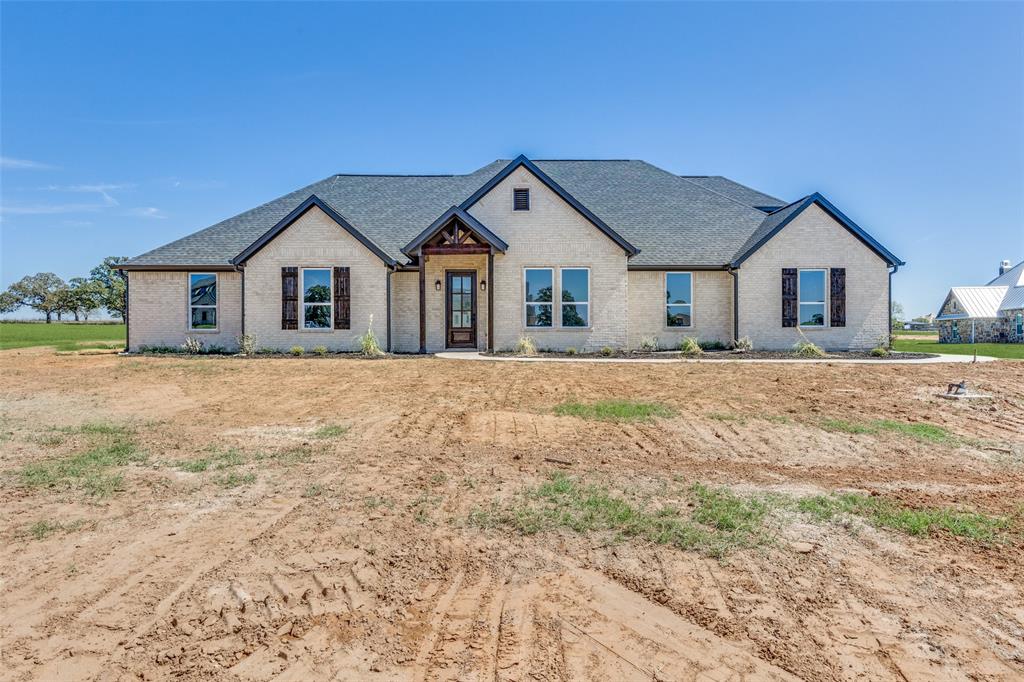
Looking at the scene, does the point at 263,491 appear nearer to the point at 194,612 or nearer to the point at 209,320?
the point at 194,612

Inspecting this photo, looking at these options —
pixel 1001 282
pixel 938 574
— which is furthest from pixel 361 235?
pixel 1001 282

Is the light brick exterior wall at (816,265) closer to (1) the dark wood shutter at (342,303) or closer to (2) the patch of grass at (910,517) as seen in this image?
(1) the dark wood shutter at (342,303)

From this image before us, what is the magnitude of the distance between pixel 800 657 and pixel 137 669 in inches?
132

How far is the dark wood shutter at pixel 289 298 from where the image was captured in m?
18.4

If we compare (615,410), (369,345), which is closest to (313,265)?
(369,345)

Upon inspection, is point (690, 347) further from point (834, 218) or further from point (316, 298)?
point (316, 298)

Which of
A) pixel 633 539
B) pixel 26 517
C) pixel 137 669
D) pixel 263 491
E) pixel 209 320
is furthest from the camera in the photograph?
pixel 209 320

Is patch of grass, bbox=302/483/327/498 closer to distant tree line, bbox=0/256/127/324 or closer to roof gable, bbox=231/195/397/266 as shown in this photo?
roof gable, bbox=231/195/397/266

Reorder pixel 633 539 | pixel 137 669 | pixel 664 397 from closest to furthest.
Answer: pixel 137 669 → pixel 633 539 → pixel 664 397

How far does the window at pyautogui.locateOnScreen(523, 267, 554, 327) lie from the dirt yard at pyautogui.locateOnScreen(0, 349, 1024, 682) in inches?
421

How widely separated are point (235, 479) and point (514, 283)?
14096 mm

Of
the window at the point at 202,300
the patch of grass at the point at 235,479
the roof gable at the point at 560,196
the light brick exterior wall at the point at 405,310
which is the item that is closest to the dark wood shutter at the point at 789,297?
the roof gable at the point at 560,196

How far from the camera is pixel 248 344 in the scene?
59.7ft

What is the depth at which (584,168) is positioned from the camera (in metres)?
26.3
